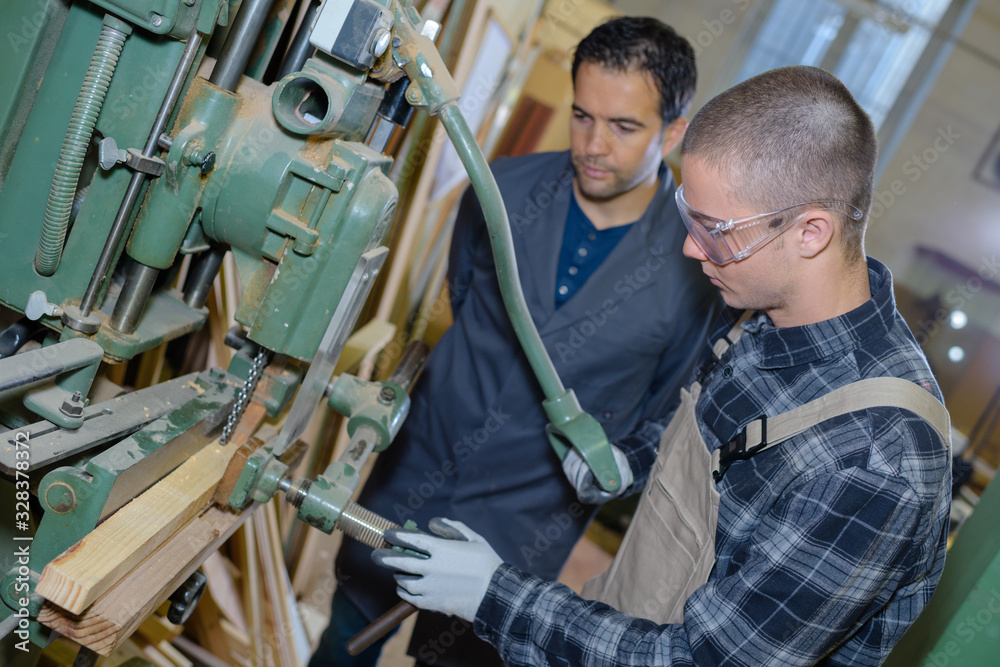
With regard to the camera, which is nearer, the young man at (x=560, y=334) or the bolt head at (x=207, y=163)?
the bolt head at (x=207, y=163)

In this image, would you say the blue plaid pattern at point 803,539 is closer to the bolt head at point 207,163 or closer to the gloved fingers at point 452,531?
the gloved fingers at point 452,531

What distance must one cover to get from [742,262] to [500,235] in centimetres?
41

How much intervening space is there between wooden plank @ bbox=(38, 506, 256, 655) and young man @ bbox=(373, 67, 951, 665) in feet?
0.89

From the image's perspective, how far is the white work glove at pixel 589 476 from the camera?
1460 millimetres

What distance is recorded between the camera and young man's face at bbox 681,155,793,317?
108 centimetres

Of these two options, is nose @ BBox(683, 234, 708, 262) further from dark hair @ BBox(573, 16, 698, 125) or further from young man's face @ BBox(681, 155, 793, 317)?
dark hair @ BBox(573, 16, 698, 125)

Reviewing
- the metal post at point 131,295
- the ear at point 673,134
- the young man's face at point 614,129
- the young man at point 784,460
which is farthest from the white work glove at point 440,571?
the ear at point 673,134

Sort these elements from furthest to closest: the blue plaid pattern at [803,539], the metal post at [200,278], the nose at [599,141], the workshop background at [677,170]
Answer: the workshop background at [677,170], the nose at [599,141], the metal post at [200,278], the blue plaid pattern at [803,539]

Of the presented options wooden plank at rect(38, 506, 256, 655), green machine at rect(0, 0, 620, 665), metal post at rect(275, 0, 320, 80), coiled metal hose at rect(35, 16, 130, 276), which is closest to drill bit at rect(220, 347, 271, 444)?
green machine at rect(0, 0, 620, 665)

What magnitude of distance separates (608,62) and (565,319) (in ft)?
2.06

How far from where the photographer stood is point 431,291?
375 cm

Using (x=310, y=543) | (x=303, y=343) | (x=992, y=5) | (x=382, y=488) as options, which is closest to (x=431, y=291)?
(x=310, y=543)

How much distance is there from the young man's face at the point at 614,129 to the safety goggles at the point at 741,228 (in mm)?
532

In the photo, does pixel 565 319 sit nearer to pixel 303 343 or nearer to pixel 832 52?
pixel 303 343
